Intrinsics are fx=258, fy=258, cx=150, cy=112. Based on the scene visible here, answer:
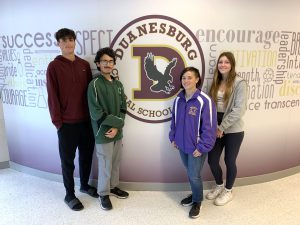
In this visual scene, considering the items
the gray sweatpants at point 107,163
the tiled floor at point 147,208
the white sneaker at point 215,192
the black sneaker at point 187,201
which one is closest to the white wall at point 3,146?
the tiled floor at point 147,208

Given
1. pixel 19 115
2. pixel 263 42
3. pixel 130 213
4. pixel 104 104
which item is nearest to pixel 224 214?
pixel 130 213

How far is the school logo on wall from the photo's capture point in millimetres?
2340

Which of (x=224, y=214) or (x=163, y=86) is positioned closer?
(x=224, y=214)

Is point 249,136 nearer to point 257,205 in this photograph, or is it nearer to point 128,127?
point 257,205

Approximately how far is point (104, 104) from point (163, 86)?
60 cm

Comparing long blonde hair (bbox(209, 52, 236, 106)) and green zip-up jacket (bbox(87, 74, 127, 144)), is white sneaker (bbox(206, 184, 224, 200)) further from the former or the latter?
green zip-up jacket (bbox(87, 74, 127, 144))

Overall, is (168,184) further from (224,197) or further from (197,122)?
(197,122)

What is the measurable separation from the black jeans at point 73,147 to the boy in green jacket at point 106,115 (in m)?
0.16

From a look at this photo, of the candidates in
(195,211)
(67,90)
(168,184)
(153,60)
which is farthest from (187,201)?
(67,90)

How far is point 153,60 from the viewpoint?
240 cm

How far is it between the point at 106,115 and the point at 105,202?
2.70 ft

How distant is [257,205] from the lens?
2426mm

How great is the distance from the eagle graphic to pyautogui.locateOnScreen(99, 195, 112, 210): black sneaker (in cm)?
110

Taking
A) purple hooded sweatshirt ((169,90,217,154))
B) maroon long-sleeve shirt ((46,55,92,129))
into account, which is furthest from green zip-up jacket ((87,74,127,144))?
purple hooded sweatshirt ((169,90,217,154))
